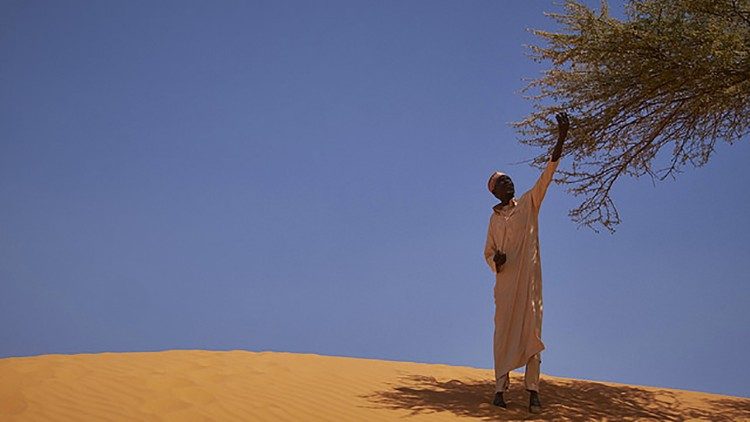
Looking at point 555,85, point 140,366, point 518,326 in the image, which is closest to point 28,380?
point 140,366

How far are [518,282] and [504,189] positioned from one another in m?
1.10

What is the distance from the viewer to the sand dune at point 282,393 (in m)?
6.99

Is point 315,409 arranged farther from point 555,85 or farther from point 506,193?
point 555,85

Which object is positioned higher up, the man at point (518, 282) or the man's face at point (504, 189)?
the man's face at point (504, 189)

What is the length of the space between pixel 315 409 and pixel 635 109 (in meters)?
6.54

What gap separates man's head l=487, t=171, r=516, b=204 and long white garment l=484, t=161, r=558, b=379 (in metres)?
0.14

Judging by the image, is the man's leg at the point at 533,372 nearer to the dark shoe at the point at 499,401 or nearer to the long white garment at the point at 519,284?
the long white garment at the point at 519,284

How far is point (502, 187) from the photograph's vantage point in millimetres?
8156

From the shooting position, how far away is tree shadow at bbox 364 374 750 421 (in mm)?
7668

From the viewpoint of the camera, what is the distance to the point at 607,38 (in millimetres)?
9414

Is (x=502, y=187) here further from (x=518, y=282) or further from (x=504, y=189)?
(x=518, y=282)

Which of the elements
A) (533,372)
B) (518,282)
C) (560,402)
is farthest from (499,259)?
(560,402)

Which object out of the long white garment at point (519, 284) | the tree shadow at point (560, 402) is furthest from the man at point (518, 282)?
the tree shadow at point (560, 402)

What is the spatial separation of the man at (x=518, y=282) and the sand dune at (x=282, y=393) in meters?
0.49
